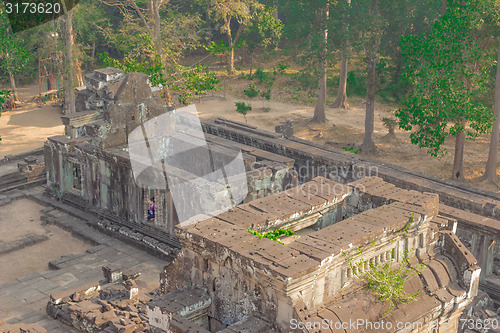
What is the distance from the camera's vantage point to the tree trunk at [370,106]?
2688 cm

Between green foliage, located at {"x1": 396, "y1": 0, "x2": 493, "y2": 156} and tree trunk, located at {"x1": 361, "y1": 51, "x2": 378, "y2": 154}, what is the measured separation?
13.7 ft

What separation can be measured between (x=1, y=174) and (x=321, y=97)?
54.0 ft

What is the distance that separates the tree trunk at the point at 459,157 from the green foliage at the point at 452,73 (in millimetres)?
1305

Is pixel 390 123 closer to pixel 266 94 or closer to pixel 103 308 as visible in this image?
pixel 266 94

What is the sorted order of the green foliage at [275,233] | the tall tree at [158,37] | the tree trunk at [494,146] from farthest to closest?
the tall tree at [158,37]
the tree trunk at [494,146]
the green foliage at [275,233]

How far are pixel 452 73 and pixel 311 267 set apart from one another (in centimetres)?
1528

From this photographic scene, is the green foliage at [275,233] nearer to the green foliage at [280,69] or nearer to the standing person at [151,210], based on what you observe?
the standing person at [151,210]

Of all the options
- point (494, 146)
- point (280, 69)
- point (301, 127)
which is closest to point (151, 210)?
point (494, 146)

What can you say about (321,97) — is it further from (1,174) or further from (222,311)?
(222,311)

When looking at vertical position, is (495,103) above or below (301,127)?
above

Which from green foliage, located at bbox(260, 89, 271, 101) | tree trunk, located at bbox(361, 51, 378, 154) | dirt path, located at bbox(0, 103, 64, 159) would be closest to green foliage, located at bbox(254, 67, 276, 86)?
green foliage, located at bbox(260, 89, 271, 101)

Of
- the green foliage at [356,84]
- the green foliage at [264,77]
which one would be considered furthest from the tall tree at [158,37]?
the green foliage at [356,84]

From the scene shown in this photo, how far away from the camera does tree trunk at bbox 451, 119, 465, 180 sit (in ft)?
78.5

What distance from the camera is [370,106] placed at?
2784 centimetres
